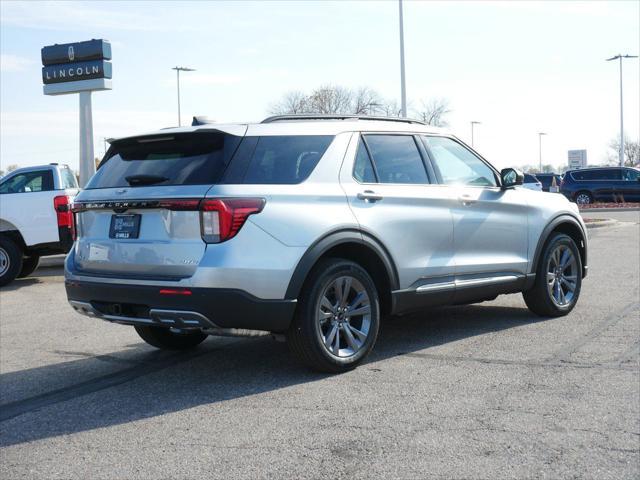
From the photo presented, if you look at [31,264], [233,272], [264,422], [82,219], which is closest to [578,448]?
[264,422]

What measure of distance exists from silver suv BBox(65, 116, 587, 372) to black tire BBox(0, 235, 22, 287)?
20.9 ft

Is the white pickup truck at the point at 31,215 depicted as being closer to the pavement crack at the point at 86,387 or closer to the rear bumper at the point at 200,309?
the pavement crack at the point at 86,387

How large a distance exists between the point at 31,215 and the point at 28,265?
130 centimetres

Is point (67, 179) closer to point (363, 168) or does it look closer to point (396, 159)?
point (396, 159)

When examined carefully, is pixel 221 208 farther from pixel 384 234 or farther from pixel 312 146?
pixel 384 234

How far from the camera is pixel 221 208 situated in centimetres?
515

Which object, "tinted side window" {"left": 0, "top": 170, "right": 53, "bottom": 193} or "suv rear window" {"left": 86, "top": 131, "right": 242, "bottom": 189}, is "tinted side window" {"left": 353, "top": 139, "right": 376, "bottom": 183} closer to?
"suv rear window" {"left": 86, "top": 131, "right": 242, "bottom": 189}

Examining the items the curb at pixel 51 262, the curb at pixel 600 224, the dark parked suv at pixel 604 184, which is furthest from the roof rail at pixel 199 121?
the dark parked suv at pixel 604 184

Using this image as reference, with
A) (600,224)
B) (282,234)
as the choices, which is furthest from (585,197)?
(282,234)

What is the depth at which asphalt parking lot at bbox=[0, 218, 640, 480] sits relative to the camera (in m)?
4.01

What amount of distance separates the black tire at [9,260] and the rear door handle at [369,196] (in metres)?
8.02

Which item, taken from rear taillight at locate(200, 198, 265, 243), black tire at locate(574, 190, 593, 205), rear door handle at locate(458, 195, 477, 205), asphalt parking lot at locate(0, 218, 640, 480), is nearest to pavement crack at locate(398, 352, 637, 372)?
asphalt parking lot at locate(0, 218, 640, 480)

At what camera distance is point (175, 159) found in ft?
18.3

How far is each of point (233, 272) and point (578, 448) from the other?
2321 mm
